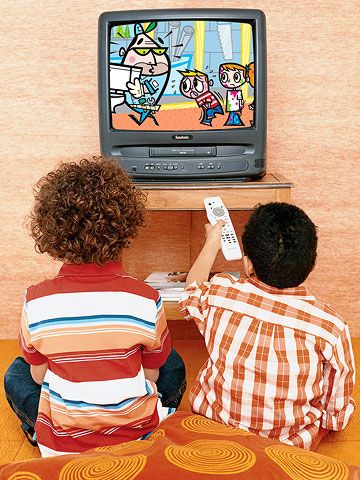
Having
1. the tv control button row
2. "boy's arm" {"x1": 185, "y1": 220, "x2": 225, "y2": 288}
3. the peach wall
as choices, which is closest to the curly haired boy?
"boy's arm" {"x1": 185, "y1": 220, "x2": 225, "y2": 288}

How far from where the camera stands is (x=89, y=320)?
4.96 ft

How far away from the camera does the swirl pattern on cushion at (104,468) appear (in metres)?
1.26

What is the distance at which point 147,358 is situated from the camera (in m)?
1.64

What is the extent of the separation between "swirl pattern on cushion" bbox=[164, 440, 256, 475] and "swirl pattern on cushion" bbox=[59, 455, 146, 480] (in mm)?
73

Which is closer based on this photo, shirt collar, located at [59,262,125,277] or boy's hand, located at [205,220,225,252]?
shirt collar, located at [59,262,125,277]

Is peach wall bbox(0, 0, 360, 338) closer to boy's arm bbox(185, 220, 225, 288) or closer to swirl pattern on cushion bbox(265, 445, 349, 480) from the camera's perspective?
boy's arm bbox(185, 220, 225, 288)

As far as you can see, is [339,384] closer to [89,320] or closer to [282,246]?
[282,246]

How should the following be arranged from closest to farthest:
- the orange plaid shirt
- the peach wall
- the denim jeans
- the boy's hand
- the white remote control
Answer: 1. the orange plaid shirt
2. the denim jeans
3. the boy's hand
4. the white remote control
5. the peach wall

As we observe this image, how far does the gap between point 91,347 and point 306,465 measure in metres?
0.53

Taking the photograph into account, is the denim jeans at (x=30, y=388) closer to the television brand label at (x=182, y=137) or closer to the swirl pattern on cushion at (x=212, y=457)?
the swirl pattern on cushion at (x=212, y=457)

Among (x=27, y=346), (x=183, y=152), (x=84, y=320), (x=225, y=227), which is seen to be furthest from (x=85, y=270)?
(x=183, y=152)

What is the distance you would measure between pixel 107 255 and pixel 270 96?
1.49m

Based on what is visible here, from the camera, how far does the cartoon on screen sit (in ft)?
7.52

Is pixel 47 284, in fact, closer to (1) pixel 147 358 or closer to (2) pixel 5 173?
(1) pixel 147 358
